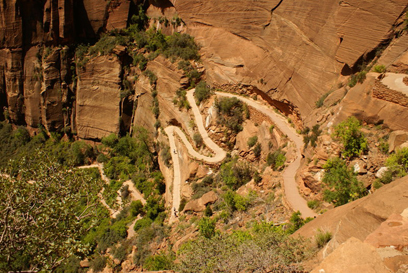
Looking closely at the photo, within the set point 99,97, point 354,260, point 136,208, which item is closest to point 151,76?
point 99,97

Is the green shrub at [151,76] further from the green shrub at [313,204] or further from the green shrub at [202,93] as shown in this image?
the green shrub at [313,204]

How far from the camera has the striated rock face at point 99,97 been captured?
35.1 meters

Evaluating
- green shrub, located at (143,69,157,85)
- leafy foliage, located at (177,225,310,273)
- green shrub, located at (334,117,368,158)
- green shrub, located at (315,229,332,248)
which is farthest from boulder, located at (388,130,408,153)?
green shrub, located at (143,69,157,85)

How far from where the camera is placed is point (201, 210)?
19953 millimetres

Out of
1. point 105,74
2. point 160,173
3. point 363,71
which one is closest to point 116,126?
point 105,74

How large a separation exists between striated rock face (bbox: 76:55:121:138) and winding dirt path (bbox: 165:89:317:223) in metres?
10.3

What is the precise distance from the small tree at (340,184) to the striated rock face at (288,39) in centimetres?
Answer: 719

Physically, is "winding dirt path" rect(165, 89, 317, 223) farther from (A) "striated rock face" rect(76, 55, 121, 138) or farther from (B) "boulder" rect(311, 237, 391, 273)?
(A) "striated rock face" rect(76, 55, 121, 138)

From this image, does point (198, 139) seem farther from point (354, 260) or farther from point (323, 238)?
point (354, 260)

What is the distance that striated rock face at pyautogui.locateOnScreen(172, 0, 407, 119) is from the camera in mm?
18391

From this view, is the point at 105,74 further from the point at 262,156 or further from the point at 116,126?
the point at 262,156

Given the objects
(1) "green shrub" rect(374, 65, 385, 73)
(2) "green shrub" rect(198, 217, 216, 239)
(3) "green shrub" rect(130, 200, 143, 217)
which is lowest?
(3) "green shrub" rect(130, 200, 143, 217)

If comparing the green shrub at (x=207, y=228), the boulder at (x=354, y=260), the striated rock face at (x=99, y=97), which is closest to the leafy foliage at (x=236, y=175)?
the green shrub at (x=207, y=228)

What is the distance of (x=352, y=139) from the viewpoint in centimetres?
1493
